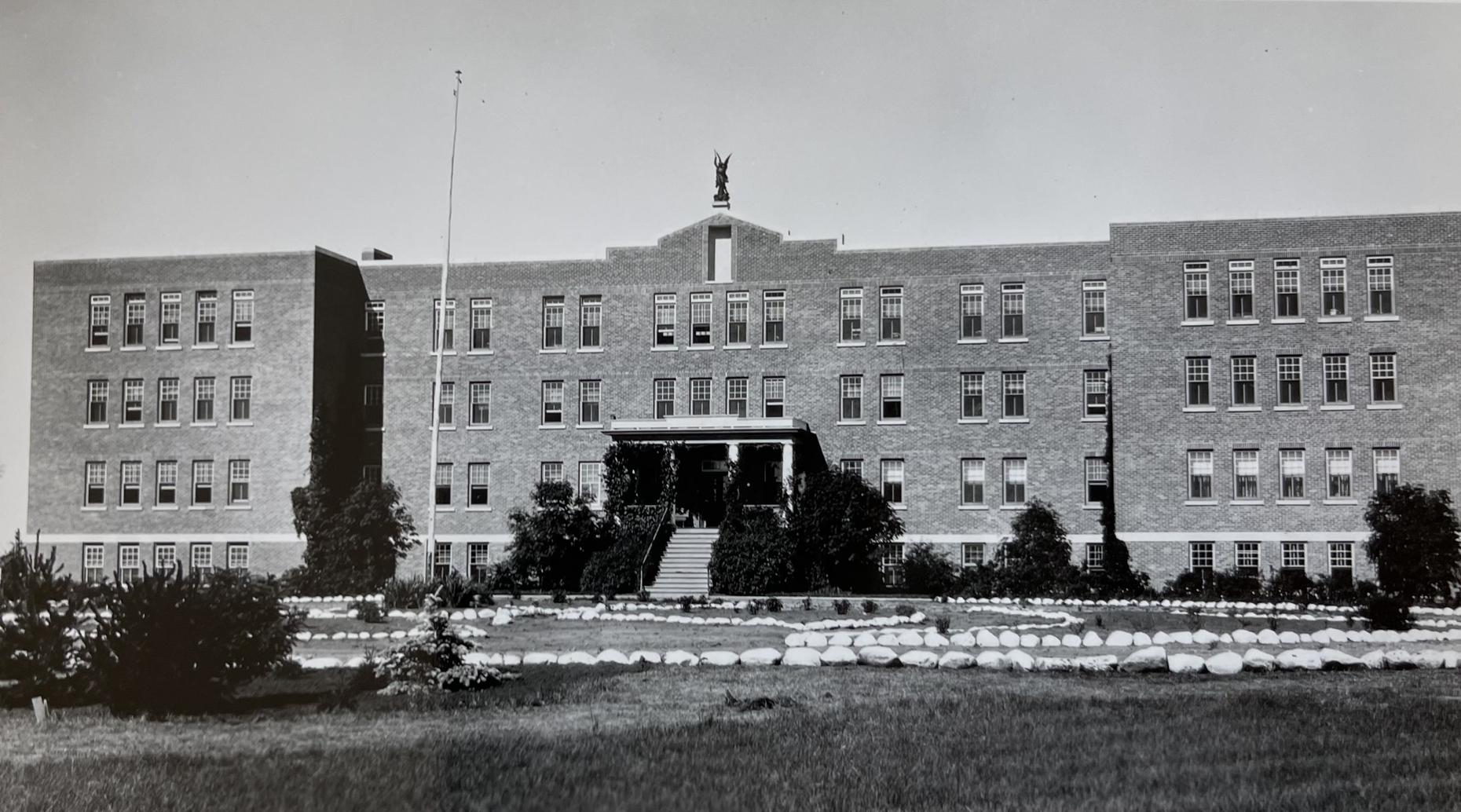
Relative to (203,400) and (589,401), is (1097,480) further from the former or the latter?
(203,400)

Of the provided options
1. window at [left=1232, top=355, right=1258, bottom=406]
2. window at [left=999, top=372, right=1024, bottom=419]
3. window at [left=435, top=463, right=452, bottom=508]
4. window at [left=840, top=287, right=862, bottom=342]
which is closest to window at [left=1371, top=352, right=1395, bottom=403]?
window at [left=1232, top=355, right=1258, bottom=406]

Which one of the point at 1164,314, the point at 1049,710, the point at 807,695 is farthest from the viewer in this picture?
the point at 1164,314

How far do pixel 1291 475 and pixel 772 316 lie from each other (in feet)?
52.9

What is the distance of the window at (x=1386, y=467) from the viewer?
3828cm

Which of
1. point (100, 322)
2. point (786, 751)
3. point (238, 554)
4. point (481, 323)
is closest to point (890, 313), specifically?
point (481, 323)

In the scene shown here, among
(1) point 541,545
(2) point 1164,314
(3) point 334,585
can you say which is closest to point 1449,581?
(2) point 1164,314

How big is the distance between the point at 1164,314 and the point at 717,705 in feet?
99.9

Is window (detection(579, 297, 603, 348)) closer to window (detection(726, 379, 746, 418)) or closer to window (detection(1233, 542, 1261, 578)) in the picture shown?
window (detection(726, 379, 746, 418))

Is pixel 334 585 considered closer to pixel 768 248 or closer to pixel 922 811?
pixel 768 248

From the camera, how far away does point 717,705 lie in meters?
13.2

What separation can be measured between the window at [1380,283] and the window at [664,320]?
20709 mm

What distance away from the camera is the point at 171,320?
4209 centimetres

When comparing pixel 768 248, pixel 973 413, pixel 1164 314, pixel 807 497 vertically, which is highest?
pixel 768 248

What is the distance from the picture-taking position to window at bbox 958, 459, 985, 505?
41.0 metres
